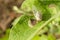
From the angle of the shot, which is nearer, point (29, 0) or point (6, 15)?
point (29, 0)

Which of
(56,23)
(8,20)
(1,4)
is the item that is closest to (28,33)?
(56,23)

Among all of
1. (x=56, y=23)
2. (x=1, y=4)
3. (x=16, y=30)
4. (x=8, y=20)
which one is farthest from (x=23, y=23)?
(x=1, y=4)

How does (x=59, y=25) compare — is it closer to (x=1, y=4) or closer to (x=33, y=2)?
(x=33, y=2)

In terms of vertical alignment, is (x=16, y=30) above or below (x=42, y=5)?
below

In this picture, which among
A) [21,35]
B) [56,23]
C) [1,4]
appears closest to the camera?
[21,35]

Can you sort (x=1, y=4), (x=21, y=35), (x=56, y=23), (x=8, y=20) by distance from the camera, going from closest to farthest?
(x=21, y=35) → (x=56, y=23) → (x=8, y=20) → (x=1, y=4)

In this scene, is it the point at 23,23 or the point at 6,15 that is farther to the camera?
the point at 6,15

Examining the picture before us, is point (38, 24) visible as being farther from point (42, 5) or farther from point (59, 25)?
point (59, 25)

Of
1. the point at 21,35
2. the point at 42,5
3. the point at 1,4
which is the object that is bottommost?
the point at 21,35

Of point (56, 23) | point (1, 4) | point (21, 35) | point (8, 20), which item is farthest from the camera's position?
point (1, 4)
